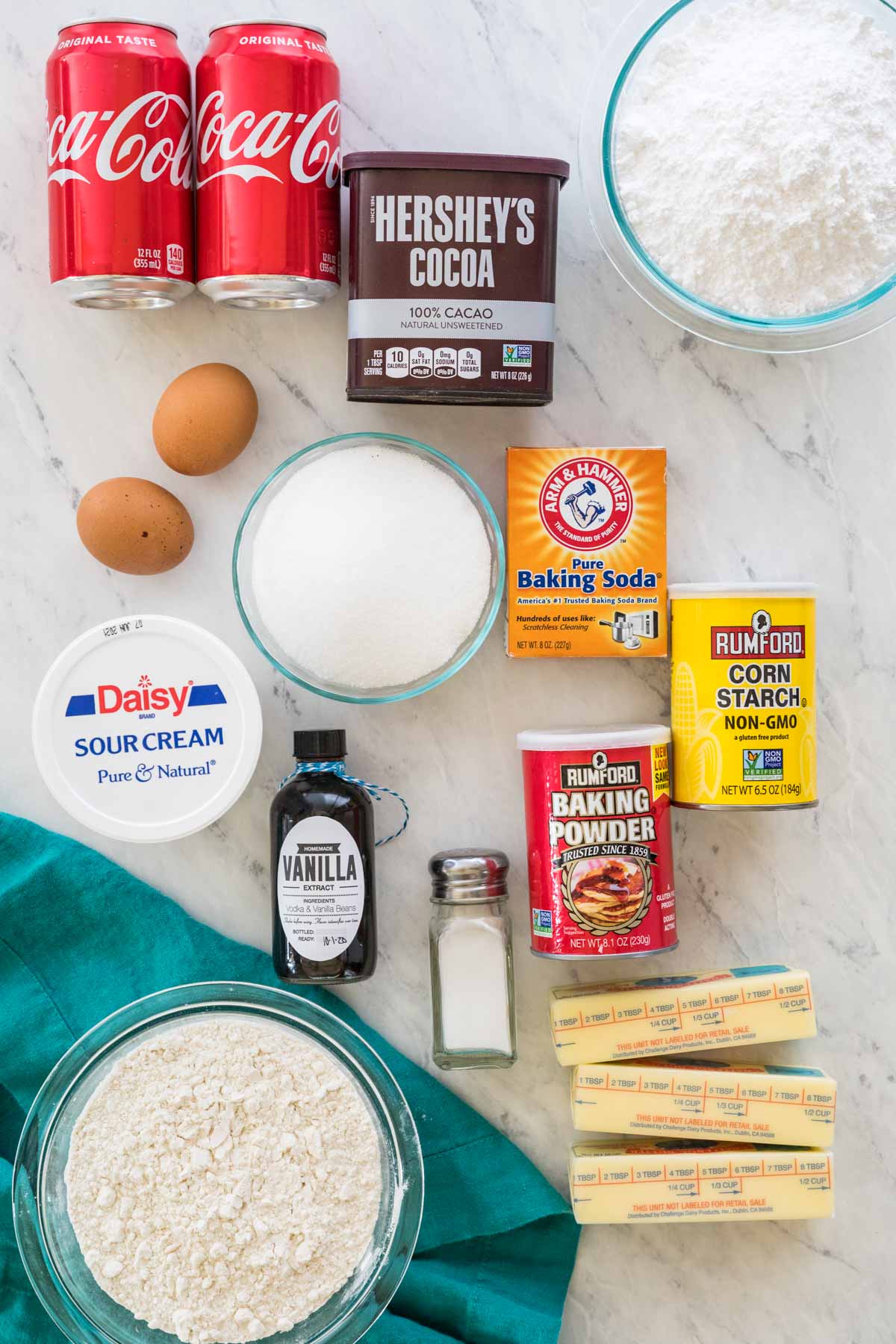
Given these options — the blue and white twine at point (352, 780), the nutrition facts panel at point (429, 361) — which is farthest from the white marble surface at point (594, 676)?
the nutrition facts panel at point (429, 361)

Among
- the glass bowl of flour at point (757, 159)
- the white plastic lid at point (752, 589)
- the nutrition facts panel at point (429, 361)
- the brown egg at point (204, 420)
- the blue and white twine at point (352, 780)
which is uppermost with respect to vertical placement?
the glass bowl of flour at point (757, 159)

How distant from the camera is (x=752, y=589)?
3.15ft

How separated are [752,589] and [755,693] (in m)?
0.10

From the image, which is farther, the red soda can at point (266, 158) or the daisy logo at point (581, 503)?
the daisy logo at point (581, 503)

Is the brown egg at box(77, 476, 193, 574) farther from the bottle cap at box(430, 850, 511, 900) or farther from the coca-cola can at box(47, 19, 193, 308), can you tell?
the bottle cap at box(430, 850, 511, 900)

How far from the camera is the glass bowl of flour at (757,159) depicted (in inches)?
35.8

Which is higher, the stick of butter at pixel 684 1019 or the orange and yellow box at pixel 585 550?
the orange and yellow box at pixel 585 550

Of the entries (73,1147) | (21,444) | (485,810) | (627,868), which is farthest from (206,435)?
(73,1147)

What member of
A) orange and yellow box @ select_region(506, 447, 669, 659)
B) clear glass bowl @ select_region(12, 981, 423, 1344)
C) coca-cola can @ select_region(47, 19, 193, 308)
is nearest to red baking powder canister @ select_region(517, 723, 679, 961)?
orange and yellow box @ select_region(506, 447, 669, 659)

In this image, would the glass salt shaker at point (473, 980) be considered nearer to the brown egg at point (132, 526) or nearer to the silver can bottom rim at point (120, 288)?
the brown egg at point (132, 526)

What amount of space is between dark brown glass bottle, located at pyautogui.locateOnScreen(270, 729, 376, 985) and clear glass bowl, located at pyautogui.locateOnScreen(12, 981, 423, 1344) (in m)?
0.06

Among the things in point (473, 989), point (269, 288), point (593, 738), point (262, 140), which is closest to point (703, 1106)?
point (473, 989)

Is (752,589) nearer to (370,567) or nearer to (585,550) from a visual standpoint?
(585,550)

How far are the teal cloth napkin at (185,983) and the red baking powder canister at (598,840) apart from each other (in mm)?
257
